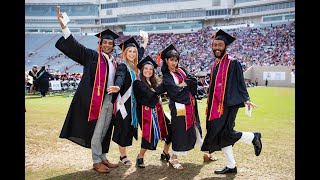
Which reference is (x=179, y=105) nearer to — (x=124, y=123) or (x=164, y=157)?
(x=124, y=123)

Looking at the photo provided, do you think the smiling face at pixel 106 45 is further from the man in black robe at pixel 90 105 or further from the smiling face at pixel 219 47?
the smiling face at pixel 219 47

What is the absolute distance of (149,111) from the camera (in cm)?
542

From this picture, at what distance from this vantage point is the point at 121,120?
5.42 metres

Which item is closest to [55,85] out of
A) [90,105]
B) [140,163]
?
[90,105]

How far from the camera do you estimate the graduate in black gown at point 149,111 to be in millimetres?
5352

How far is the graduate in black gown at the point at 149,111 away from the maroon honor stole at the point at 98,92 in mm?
592

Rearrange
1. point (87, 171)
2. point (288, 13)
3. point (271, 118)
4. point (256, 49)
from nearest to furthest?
point (87, 171) → point (271, 118) → point (256, 49) → point (288, 13)

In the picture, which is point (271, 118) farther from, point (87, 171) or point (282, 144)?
point (87, 171)

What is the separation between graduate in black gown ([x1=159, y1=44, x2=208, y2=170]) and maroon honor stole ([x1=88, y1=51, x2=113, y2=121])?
1.00 metres

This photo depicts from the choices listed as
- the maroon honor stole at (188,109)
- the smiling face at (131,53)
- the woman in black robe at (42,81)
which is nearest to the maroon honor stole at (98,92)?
the smiling face at (131,53)

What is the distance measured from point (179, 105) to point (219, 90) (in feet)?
2.28
